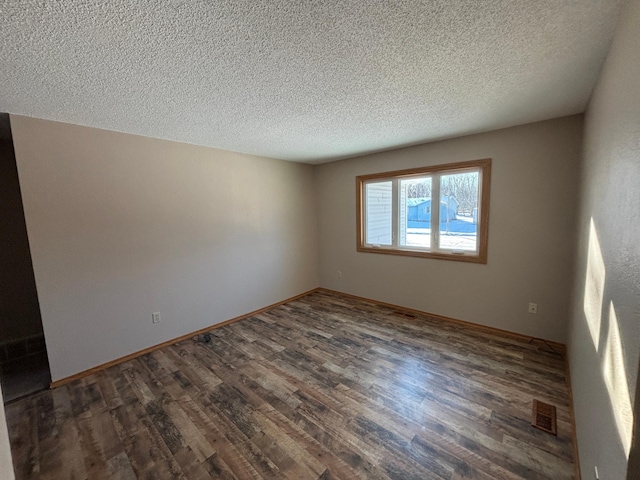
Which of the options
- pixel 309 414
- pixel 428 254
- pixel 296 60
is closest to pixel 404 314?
pixel 428 254

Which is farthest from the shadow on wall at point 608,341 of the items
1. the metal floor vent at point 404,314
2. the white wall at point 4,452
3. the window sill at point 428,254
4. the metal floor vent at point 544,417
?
the metal floor vent at point 404,314

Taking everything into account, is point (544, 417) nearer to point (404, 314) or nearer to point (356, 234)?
point (404, 314)

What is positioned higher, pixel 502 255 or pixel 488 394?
pixel 502 255

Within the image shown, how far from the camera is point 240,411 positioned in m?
1.88

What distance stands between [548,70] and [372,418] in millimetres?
2607

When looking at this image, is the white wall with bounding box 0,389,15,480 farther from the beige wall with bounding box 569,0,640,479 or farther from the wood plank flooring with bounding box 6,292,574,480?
the beige wall with bounding box 569,0,640,479

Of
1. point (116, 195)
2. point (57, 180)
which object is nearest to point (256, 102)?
point (116, 195)

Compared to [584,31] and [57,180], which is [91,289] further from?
[584,31]

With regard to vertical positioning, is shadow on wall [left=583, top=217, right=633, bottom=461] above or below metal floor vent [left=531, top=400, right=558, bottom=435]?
above

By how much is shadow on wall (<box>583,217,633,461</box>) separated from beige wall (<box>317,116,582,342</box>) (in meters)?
1.13

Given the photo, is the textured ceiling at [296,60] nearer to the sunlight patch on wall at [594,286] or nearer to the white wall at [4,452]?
the sunlight patch on wall at [594,286]

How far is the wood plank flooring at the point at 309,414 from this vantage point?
4.79 ft

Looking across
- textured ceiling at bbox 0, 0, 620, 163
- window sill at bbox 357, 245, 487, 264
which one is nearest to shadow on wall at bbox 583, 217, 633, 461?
textured ceiling at bbox 0, 0, 620, 163

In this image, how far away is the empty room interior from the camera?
1.16 m
